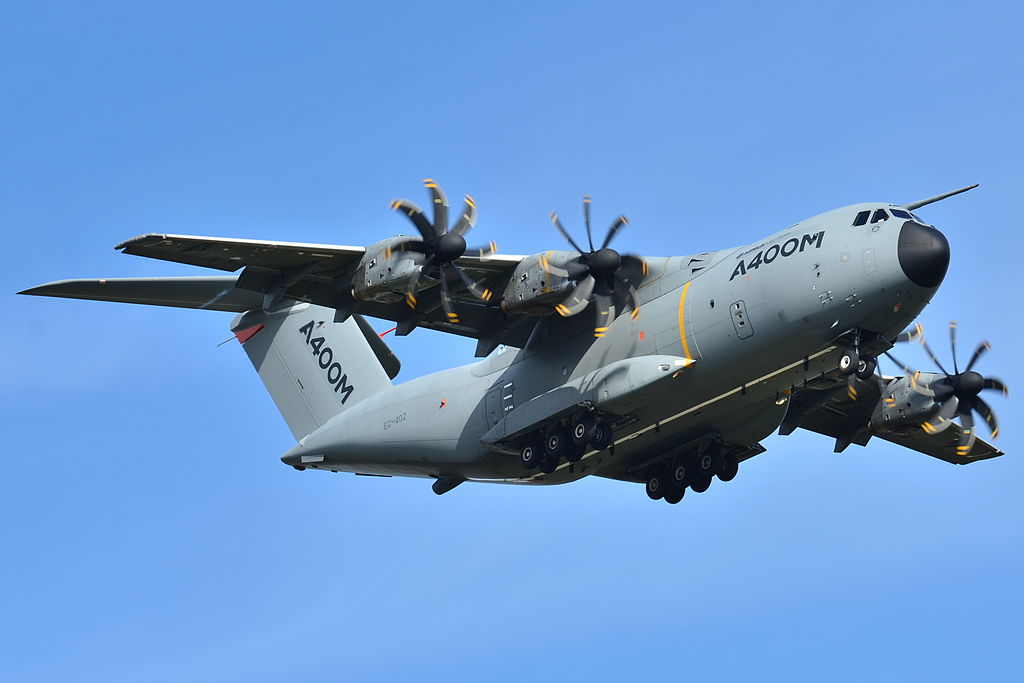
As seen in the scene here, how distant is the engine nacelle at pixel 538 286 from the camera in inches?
755

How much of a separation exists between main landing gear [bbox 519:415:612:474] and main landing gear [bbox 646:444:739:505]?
227 cm

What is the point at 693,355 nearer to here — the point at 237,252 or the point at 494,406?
the point at 494,406

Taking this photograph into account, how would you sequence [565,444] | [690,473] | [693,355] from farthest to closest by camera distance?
[690,473] < [565,444] < [693,355]

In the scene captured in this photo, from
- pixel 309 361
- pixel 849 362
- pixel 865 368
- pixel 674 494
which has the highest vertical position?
pixel 309 361

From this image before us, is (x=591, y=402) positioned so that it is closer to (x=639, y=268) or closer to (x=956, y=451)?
(x=639, y=268)

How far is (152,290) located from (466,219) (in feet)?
14.4

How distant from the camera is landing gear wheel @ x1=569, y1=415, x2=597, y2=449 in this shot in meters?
19.7

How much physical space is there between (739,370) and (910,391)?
4.48 metres

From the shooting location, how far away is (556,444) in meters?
20.1

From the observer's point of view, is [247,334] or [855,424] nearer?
[855,424]

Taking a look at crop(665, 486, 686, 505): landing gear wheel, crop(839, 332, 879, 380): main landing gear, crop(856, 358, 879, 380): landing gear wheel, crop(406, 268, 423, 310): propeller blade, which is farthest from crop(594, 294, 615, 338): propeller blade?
crop(665, 486, 686, 505): landing gear wheel

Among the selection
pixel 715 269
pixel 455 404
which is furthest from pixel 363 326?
pixel 715 269

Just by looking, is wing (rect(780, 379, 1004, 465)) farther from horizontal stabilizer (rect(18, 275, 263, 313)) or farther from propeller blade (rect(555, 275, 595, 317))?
horizontal stabilizer (rect(18, 275, 263, 313))

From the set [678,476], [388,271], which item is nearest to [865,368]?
[678,476]
